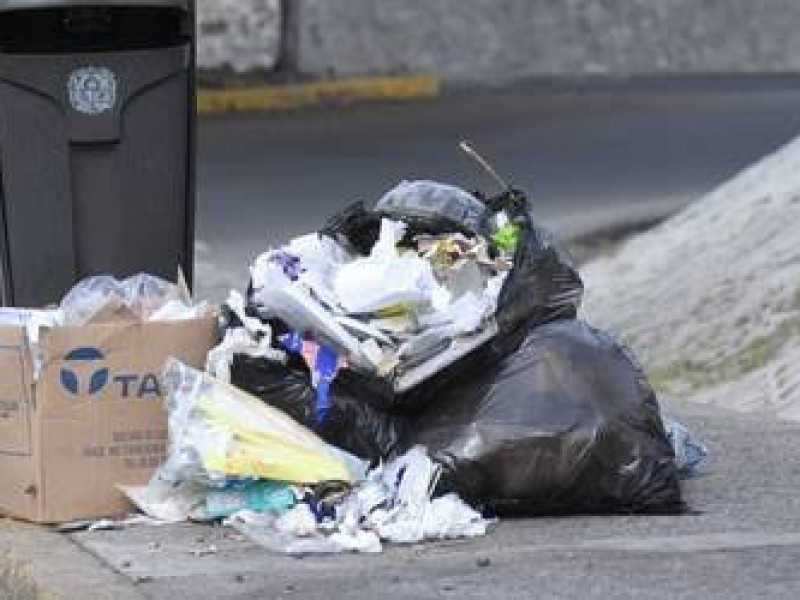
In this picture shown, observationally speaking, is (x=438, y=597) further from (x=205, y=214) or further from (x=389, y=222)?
(x=205, y=214)

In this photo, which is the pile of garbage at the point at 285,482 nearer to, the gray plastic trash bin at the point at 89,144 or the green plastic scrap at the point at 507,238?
the green plastic scrap at the point at 507,238

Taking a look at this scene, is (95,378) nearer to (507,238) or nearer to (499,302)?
(499,302)

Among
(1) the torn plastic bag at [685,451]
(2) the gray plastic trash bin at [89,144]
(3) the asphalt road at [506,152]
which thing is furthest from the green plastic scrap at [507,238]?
(3) the asphalt road at [506,152]

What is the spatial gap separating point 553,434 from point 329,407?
1.92 feet

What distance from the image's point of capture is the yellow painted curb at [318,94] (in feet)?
57.3

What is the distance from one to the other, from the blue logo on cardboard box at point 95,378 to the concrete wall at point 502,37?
13332 millimetres

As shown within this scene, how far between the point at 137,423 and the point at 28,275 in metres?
0.91

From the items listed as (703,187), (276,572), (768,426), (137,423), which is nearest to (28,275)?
(137,423)

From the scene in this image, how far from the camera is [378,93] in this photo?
18.3 meters

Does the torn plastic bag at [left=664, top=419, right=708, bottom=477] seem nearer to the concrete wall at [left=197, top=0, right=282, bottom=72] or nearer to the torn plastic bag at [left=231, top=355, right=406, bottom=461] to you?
the torn plastic bag at [left=231, top=355, right=406, bottom=461]

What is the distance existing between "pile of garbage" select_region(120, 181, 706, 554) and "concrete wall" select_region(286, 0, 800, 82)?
13.7m

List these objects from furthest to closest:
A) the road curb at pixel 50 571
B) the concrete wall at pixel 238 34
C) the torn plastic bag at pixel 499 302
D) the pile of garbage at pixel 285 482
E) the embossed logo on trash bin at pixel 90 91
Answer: the concrete wall at pixel 238 34 → the embossed logo on trash bin at pixel 90 91 → the torn plastic bag at pixel 499 302 → the pile of garbage at pixel 285 482 → the road curb at pixel 50 571

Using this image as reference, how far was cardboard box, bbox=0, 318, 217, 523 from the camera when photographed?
197 inches

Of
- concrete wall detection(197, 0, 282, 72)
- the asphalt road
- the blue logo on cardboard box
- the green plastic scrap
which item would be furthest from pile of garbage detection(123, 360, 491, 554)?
concrete wall detection(197, 0, 282, 72)
